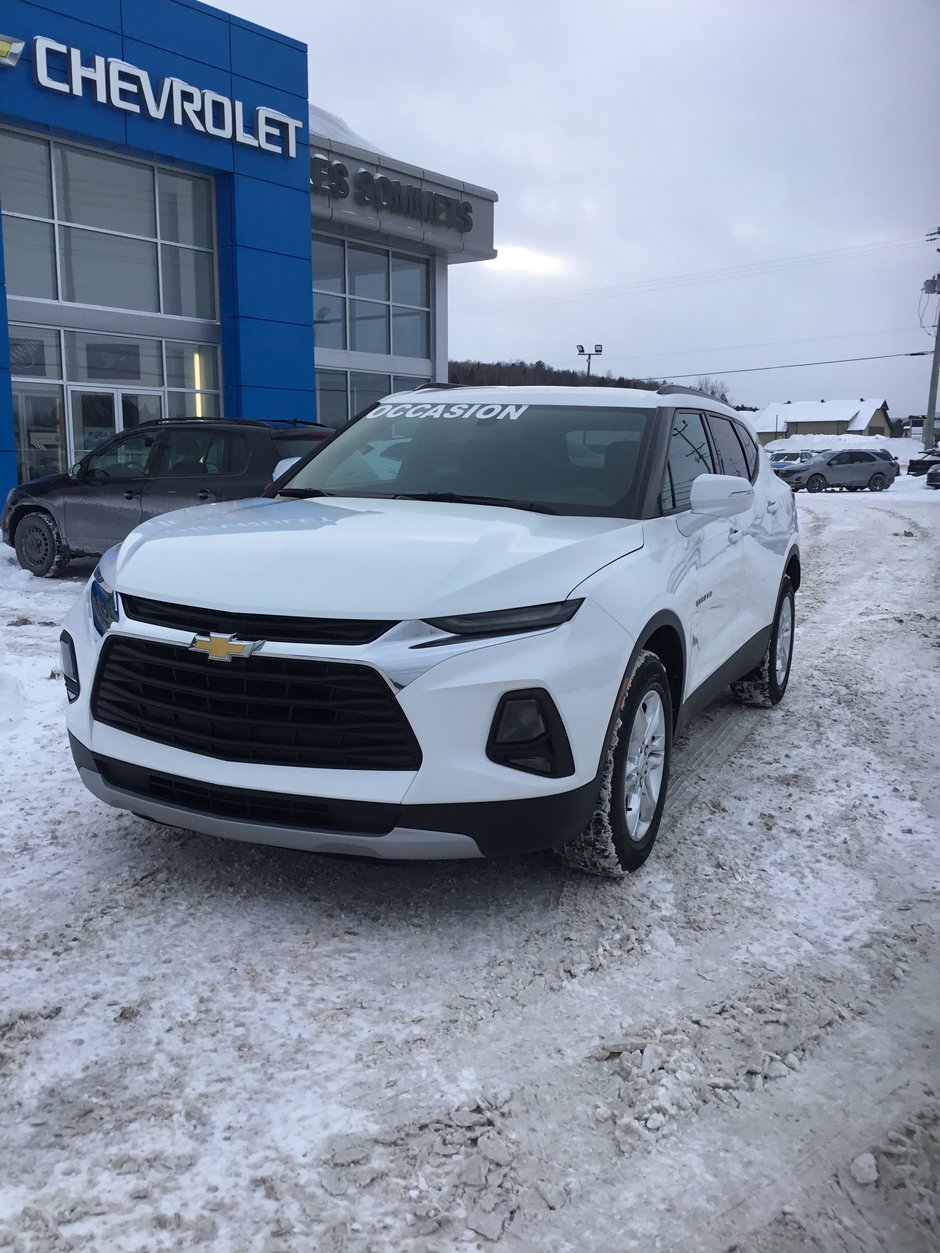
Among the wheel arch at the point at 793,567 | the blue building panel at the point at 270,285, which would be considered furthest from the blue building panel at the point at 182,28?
the wheel arch at the point at 793,567

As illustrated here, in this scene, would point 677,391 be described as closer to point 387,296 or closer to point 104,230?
point 104,230

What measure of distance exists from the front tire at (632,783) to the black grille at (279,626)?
0.91 meters

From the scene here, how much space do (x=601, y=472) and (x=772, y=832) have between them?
5.48ft

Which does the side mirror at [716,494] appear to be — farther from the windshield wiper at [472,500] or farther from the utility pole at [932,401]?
the utility pole at [932,401]

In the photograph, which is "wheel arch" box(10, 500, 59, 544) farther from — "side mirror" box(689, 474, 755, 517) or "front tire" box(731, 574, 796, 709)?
"side mirror" box(689, 474, 755, 517)

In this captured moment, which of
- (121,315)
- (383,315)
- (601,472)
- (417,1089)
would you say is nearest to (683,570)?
(601,472)

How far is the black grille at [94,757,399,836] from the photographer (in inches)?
121

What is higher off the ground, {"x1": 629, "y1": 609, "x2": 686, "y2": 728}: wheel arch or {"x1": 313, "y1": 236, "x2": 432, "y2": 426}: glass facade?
{"x1": 313, "y1": 236, "x2": 432, "y2": 426}: glass facade

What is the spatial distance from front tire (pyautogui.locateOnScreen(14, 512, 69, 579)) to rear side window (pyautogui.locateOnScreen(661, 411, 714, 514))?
7.95 m

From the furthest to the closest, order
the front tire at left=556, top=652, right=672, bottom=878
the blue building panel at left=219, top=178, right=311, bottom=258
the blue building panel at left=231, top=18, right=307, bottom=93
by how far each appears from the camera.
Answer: the blue building panel at left=219, top=178, right=311, bottom=258 < the blue building panel at left=231, top=18, right=307, bottom=93 < the front tire at left=556, top=652, right=672, bottom=878

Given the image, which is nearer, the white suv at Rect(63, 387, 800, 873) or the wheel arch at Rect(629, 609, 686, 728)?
the white suv at Rect(63, 387, 800, 873)

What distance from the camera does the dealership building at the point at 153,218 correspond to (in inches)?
670

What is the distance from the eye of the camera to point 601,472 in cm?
434

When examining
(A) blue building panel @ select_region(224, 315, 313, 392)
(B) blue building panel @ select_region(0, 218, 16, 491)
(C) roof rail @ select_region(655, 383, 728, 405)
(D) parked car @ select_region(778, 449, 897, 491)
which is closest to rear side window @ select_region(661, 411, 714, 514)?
(C) roof rail @ select_region(655, 383, 728, 405)
